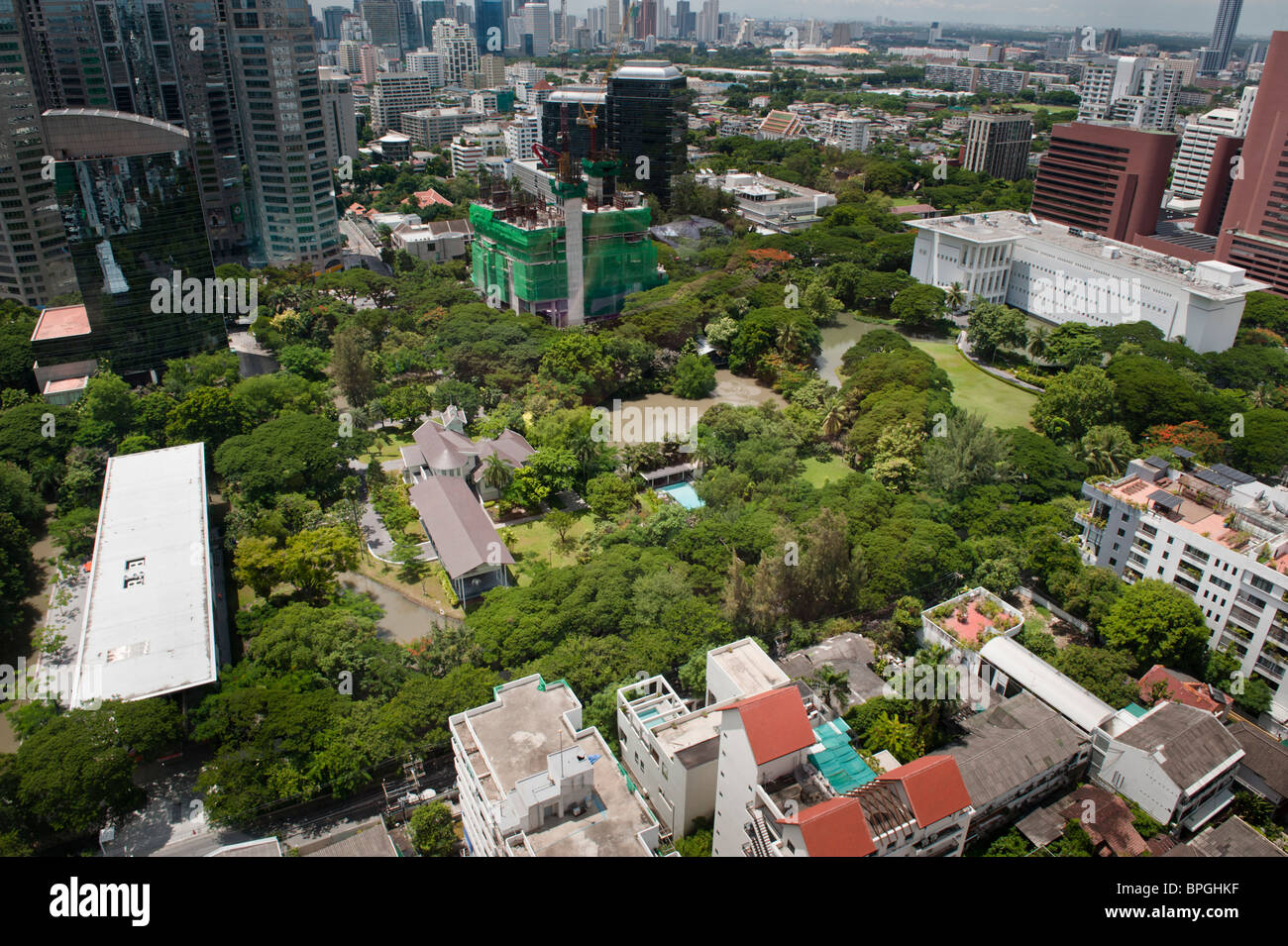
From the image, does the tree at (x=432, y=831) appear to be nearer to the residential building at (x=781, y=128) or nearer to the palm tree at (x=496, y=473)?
the palm tree at (x=496, y=473)

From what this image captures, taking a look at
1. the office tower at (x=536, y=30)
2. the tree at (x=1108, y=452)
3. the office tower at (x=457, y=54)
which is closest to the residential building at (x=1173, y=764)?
the tree at (x=1108, y=452)

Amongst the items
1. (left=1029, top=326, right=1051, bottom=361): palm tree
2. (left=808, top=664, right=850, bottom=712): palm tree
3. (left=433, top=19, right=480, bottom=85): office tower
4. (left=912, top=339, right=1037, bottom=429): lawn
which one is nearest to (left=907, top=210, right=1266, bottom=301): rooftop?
(left=1029, top=326, right=1051, bottom=361): palm tree

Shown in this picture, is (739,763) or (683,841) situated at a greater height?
(739,763)

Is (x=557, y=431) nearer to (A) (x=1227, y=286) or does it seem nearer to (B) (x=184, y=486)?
(B) (x=184, y=486)

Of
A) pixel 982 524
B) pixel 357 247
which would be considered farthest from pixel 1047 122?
pixel 982 524

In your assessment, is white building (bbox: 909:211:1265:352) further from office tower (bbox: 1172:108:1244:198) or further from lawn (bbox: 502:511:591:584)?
office tower (bbox: 1172:108:1244:198)

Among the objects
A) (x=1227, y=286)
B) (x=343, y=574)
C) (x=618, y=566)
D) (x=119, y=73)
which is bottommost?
(x=343, y=574)
